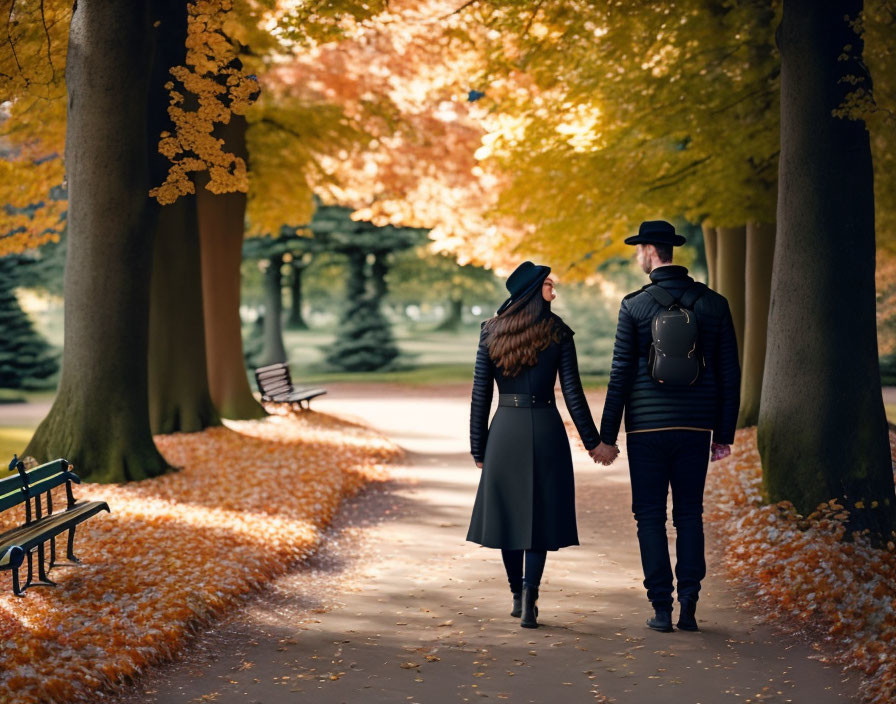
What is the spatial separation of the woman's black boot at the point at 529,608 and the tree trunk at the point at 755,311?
9.34m

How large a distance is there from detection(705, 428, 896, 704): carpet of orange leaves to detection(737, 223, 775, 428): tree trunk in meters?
5.56

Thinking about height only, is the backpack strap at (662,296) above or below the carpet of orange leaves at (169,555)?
above

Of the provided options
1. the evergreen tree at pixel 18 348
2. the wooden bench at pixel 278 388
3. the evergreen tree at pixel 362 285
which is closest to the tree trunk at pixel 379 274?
the evergreen tree at pixel 362 285

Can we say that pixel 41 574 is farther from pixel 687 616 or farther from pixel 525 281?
pixel 687 616

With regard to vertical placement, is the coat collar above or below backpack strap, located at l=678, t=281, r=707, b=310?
above

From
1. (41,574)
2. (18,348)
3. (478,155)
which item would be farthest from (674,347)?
(18,348)

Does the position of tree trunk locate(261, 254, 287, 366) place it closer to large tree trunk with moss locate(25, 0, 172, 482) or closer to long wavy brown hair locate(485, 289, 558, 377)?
large tree trunk with moss locate(25, 0, 172, 482)

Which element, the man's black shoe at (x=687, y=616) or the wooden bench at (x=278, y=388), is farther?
the wooden bench at (x=278, y=388)

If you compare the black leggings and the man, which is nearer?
the man

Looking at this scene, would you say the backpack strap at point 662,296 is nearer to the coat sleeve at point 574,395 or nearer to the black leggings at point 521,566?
the coat sleeve at point 574,395

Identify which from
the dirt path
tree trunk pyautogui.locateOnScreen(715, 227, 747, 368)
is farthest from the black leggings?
tree trunk pyautogui.locateOnScreen(715, 227, 747, 368)

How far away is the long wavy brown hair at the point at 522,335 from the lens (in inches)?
255

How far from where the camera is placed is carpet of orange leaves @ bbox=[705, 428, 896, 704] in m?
5.88

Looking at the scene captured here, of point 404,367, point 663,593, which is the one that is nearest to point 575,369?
point 663,593
